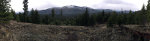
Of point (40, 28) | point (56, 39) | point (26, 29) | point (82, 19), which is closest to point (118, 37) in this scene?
point (56, 39)

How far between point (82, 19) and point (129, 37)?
33325mm

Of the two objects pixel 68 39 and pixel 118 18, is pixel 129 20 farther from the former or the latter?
pixel 68 39

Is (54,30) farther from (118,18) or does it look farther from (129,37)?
(118,18)

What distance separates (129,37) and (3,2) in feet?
76.5

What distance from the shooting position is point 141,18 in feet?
150

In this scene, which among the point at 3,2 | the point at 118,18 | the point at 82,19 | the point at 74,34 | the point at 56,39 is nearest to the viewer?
the point at 3,2

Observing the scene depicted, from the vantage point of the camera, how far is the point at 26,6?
6406 centimetres

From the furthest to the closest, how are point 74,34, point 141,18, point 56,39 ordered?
point 141,18 < point 74,34 < point 56,39

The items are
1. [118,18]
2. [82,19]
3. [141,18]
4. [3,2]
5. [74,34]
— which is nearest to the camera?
[3,2]

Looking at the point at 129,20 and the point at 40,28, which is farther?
the point at 129,20

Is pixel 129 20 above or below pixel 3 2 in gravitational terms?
below

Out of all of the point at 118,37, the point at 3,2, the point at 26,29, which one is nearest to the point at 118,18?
the point at 118,37

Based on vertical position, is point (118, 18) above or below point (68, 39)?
above

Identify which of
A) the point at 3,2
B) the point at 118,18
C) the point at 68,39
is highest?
the point at 3,2
